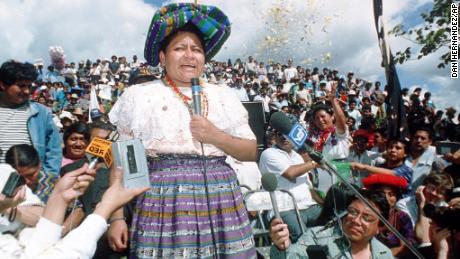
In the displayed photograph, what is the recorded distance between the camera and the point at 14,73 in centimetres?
449

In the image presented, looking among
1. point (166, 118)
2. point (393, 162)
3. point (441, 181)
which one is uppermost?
point (166, 118)

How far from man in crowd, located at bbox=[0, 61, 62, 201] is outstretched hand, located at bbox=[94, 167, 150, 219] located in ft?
9.38

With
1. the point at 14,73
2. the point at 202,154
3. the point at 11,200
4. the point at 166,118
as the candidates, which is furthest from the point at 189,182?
the point at 14,73

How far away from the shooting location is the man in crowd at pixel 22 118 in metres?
4.51

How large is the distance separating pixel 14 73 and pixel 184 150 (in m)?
3.01

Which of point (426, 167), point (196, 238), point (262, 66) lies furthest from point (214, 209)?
point (262, 66)

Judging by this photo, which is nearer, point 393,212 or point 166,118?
point 166,118

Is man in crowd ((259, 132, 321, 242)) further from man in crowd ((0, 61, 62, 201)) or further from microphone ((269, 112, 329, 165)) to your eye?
microphone ((269, 112, 329, 165))

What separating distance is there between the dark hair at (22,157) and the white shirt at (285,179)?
2641 mm

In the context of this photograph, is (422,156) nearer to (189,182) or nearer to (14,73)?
(189,182)

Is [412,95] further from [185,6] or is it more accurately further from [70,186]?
[70,186]

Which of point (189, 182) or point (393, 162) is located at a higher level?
point (189, 182)

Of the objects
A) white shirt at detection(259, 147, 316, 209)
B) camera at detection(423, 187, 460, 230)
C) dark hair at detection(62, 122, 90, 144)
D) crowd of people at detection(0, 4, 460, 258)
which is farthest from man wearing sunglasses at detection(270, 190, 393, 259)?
dark hair at detection(62, 122, 90, 144)

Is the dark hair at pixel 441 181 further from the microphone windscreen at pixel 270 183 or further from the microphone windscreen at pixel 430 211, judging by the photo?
the microphone windscreen at pixel 270 183
